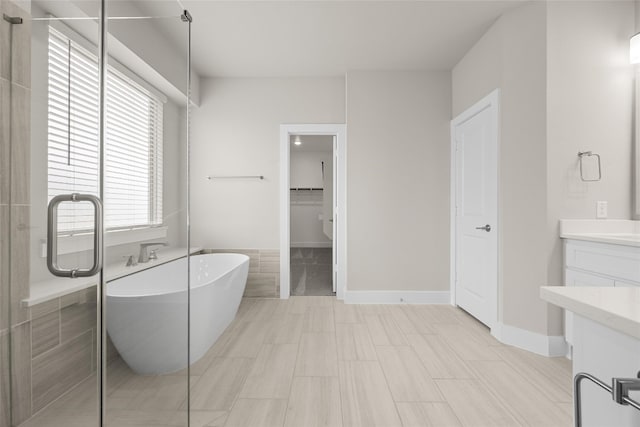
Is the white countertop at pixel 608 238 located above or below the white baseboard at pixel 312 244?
above

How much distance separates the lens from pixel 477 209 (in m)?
3.03

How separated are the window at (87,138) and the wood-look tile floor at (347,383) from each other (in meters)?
0.52

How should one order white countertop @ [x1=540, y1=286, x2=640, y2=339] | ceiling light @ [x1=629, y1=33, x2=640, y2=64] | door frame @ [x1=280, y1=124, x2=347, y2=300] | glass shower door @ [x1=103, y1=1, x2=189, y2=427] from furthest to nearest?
door frame @ [x1=280, y1=124, x2=347, y2=300]
ceiling light @ [x1=629, y1=33, x2=640, y2=64]
glass shower door @ [x1=103, y1=1, x2=189, y2=427]
white countertop @ [x1=540, y1=286, x2=640, y2=339]

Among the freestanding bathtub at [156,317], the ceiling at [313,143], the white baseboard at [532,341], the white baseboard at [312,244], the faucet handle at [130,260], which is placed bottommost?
the white baseboard at [532,341]

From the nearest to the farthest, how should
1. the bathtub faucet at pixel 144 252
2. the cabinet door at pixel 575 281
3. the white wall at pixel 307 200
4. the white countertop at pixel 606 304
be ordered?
the white countertop at pixel 606 304
the bathtub faucet at pixel 144 252
the cabinet door at pixel 575 281
the white wall at pixel 307 200

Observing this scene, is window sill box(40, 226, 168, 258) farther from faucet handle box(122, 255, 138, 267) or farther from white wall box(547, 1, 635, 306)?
white wall box(547, 1, 635, 306)

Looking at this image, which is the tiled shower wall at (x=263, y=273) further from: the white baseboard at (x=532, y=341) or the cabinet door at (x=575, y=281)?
the cabinet door at (x=575, y=281)

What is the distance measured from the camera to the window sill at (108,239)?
86cm

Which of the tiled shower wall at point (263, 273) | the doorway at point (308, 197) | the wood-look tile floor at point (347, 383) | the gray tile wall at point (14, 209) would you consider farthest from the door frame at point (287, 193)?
the gray tile wall at point (14, 209)

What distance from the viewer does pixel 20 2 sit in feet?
2.64

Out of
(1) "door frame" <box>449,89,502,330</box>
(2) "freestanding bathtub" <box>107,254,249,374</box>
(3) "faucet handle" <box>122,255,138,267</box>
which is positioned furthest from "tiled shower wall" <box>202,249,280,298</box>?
(3) "faucet handle" <box>122,255,138,267</box>

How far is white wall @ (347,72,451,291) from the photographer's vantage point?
3600 millimetres

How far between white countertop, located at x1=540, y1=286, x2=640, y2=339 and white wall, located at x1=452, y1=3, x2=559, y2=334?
5.85 feet

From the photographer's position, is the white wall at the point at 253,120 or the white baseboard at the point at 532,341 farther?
the white wall at the point at 253,120
